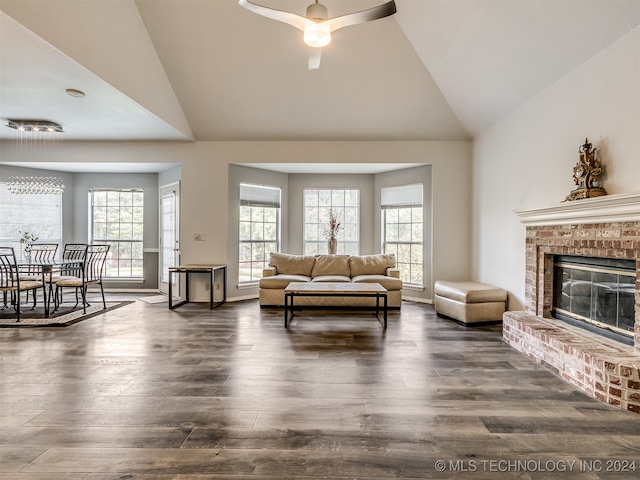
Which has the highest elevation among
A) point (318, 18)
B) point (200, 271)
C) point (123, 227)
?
point (318, 18)

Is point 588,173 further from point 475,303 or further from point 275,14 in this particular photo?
point 275,14

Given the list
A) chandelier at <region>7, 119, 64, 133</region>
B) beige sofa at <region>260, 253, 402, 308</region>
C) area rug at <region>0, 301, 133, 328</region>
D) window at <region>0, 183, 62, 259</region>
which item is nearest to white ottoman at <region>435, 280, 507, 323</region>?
beige sofa at <region>260, 253, 402, 308</region>

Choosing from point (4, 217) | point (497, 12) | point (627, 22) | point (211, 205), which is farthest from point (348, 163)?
point (4, 217)

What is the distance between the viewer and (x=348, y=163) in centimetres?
588

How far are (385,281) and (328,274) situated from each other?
1.08 meters

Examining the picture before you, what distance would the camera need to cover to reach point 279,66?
184 inches

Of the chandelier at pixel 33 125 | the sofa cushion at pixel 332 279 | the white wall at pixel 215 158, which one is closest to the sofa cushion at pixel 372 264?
the sofa cushion at pixel 332 279

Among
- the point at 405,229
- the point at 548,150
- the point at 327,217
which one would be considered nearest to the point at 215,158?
the point at 327,217

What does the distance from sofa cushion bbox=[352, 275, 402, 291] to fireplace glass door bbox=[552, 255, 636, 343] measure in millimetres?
2161

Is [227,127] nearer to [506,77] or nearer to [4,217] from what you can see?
[506,77]

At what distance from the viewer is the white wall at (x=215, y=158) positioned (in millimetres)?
5766

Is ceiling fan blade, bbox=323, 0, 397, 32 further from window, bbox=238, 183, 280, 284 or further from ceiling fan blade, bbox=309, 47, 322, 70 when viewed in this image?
window, bbox=238, 183, 280, 284

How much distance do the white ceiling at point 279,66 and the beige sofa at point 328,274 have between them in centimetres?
219

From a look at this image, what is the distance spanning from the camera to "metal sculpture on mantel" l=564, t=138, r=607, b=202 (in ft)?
9.67
